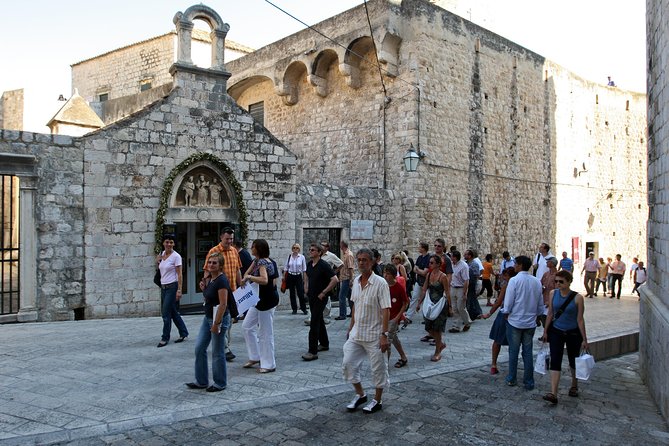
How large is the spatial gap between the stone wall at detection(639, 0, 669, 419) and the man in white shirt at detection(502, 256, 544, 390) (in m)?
1.29

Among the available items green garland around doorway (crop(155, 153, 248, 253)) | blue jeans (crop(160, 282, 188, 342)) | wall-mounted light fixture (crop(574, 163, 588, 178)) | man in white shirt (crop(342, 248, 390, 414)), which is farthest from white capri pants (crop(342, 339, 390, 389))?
wall-mounted light fixture (crop(574, 163, 588, 178))

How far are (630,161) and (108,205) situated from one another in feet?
79.9

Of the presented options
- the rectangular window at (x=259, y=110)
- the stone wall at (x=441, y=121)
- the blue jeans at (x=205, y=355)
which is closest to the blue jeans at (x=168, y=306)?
the blue jeans at (x=205, y=355)

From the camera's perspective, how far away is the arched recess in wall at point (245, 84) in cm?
1952

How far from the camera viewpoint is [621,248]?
25.2 meters

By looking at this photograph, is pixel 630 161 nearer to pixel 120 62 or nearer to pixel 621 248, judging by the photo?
pixel 621 248

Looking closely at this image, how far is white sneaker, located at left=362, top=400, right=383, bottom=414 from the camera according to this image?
16.8 ft

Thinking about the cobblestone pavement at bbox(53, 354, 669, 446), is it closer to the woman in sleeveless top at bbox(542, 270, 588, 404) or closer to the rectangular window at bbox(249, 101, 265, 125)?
the woman in sleeveless top at bbox(542, 270, 588, 404)

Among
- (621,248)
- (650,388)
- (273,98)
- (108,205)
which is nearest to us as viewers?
(650,388)

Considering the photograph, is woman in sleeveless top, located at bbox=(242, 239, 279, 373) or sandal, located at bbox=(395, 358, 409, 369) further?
sandal, located at bbox=(395, 358, 409, 369)

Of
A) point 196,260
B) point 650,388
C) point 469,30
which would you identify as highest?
point 469,30

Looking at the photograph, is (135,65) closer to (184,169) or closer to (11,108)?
(11,108)

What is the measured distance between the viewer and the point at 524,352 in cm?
619

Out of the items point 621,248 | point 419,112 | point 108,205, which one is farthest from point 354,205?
point 621,248
